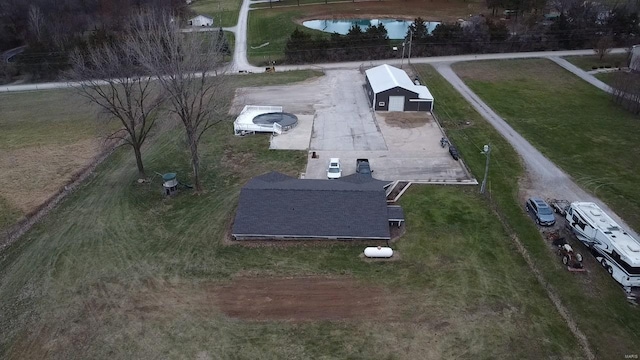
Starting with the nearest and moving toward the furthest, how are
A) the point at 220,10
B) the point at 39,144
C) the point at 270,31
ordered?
1. the point at 39,144
2. the point at 270,31
3. the point at 220,10

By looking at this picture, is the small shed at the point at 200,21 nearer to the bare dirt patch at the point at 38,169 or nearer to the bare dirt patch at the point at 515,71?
the bare dirt patch at the point at 38,169

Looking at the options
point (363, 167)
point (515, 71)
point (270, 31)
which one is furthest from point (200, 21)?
point (363, 167)

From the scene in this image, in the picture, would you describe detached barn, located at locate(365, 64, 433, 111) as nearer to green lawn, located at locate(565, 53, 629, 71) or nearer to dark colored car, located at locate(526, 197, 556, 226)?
dark colored car, located at locate(526, 197, 556, 226)

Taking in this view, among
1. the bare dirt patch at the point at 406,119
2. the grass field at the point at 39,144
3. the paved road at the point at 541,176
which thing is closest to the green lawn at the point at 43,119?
the grass field at the point at 39,144

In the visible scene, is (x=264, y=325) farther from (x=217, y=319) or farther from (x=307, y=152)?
(x=307, y=152)

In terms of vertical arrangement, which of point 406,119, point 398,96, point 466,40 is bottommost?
point 406,119

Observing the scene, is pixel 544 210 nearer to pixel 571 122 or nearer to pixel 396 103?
pixel 571 122

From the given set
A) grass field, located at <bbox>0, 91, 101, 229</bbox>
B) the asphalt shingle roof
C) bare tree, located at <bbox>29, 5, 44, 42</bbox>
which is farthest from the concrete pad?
bare tree, located at <bbox>29, 5, 44, 42</bbox>
